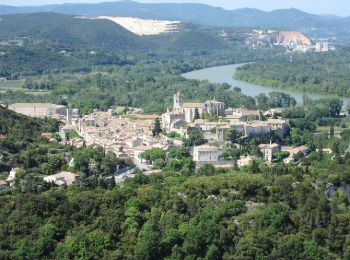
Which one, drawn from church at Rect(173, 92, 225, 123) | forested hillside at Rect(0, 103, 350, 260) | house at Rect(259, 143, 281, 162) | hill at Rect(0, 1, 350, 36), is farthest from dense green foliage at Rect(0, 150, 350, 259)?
hill at Rect(0, 1, 350, 36)

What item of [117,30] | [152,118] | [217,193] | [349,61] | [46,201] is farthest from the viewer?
[117,30]

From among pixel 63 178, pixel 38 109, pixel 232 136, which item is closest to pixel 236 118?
pixel 232 136

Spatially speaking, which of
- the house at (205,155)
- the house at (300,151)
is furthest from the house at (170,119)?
the house at (300,151)

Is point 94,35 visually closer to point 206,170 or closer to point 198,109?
point 198,109

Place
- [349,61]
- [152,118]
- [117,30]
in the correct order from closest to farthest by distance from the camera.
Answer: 1. [152,118]
2. [349,61]
3. [117,30]

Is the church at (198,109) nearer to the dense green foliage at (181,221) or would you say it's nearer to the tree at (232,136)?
the tree at (232,136)

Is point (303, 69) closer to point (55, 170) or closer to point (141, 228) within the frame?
point (55, 170)

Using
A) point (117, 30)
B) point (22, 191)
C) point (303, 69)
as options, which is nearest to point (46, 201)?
point (22, 191)

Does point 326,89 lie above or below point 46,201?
below
